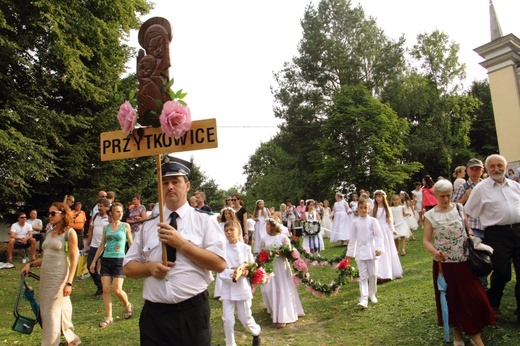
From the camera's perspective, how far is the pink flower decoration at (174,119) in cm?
347

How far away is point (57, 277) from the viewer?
6633 mm

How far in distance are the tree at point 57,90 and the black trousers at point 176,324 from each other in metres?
15.7

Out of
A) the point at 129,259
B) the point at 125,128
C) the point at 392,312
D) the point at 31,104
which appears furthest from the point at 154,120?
the point at 31,104

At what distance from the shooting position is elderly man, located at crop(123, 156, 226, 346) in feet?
10.8

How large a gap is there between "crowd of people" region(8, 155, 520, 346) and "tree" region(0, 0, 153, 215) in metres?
7.79

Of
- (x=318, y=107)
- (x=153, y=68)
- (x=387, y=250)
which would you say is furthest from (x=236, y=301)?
(x=318, y=107)

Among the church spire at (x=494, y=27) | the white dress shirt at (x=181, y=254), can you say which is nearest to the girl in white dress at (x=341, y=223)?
the church spire at (x=494, y=27)

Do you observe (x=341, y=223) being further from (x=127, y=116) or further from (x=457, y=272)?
(x=127, y=116)

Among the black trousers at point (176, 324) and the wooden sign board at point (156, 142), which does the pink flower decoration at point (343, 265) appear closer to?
the black trousers at point (176, 324)

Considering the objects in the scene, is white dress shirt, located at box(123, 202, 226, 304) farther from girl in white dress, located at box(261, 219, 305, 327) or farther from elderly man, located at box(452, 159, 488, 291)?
Result: girl in white dress, located at box(261, 219, 305, 327)

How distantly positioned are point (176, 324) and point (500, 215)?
4602mm

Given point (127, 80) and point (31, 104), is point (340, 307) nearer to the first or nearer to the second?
point (31, 104)

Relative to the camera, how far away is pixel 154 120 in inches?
146

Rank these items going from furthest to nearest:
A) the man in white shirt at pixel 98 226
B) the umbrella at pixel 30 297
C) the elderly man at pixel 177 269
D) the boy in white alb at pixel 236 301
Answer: the man in white shirt at pixel 98 226, the umbrella at pixel 30 297, the boy in white alb at pixel 236 301, the elderly man at pixel 177 269
